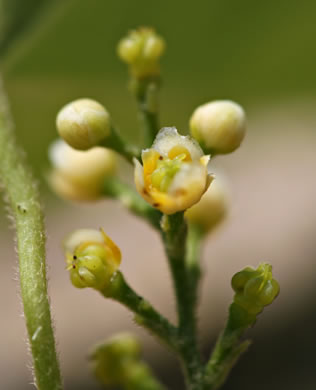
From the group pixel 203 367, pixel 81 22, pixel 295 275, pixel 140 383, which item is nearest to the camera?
pixel 203 367

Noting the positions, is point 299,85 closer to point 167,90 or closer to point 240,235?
point 167,90

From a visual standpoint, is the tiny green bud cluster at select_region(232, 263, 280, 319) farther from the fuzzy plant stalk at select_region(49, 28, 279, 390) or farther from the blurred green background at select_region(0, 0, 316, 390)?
the blurred green background at select_region(0, 0, 316, 390)

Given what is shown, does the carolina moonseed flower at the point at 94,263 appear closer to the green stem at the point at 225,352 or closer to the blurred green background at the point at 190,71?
the green stem at the point at 225,352

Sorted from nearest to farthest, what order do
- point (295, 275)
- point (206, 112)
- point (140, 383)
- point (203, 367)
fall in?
point (203, 367)
point (206, 112)
point (140, 383)
point (295, 275)

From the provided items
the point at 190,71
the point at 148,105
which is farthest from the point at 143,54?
the point at 190,71

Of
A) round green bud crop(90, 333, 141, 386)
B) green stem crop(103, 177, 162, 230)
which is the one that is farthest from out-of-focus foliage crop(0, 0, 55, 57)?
round green bud crop(90, 333, 141, 386)

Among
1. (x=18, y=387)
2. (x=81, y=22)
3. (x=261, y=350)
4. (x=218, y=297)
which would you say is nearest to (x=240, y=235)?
(x=218, y=297)

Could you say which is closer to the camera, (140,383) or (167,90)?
(140,383)
